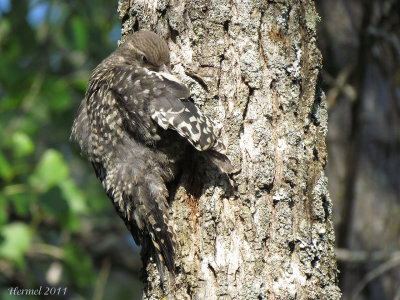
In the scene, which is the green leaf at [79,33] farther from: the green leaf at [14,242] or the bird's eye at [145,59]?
the bird's eye at [145,59]

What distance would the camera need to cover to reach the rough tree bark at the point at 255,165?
2281 millimetres

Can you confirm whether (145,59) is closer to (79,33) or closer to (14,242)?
(14,242)

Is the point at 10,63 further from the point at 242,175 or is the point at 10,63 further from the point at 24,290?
the point at 242,175

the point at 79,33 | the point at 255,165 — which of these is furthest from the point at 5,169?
the point at 255,165

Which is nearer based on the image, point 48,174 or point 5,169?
point 48,174

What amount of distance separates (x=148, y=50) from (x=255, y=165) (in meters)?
0.88

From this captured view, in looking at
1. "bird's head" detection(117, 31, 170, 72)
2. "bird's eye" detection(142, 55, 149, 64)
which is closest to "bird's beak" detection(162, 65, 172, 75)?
"bird's head" detection(117, 31, 170, 72)

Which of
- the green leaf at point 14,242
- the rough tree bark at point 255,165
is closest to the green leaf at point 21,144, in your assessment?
the green leaf at point 14,242

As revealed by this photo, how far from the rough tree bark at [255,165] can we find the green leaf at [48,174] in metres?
2.15

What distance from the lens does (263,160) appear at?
92.8 inches

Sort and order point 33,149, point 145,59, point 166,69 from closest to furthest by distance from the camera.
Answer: point 166,69, point 145,59, point 33,149

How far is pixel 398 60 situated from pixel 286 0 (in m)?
2.43

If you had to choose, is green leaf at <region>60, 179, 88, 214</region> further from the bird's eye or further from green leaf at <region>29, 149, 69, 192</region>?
the bird's eye

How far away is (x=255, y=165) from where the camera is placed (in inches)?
93.0
